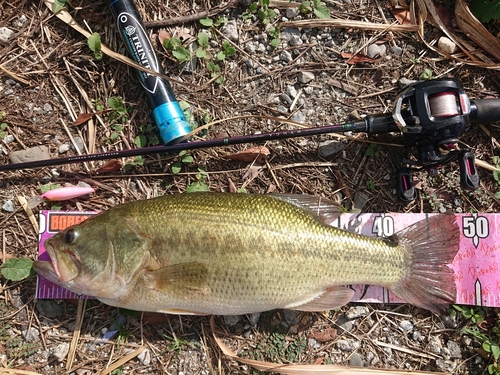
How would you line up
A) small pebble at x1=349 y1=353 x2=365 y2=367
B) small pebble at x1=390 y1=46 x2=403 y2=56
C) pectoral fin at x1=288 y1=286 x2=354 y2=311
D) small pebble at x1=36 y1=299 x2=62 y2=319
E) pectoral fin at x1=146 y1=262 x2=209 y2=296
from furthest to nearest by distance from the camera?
small pebble at x1=390 y1=46 x2=403 y2=56 → small pebble at x1=349 y1=353 x2=365 y2=367 → small pebble at x1=36 y1=299 x2=62 y2=319 → pectoral fin at x1=288 y1=286 x2=354 y2=311 → pectoral fin at x1=146 y1=262 x2=209 y2=296

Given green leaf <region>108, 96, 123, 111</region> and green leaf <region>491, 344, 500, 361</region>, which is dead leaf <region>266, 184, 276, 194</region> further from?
green leaf <region>491, 344, 500, 361</region>

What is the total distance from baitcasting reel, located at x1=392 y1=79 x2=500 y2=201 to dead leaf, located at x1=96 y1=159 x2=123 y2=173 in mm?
2303

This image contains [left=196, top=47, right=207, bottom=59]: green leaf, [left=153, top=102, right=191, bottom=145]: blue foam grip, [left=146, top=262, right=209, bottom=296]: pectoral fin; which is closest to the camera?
[left=146, top=262, right=209, bottom=296]: pectoral fin

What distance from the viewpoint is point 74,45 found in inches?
138

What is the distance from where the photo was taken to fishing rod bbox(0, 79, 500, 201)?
2938 mm

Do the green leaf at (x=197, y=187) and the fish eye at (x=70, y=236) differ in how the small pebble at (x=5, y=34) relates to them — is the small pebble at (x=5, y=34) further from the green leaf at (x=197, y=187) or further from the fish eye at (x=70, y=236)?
the green leaf at (x=197, y=187)

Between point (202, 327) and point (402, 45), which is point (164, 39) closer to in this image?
point (402, 45)

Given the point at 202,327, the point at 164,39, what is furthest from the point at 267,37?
the point at 202,327

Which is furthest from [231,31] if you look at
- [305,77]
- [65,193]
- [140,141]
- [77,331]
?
[77,331]

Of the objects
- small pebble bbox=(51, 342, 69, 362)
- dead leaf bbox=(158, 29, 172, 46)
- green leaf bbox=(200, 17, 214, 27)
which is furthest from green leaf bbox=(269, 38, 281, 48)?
small pebble bbox=(51, 342, 69, 362)

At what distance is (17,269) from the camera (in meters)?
3.23

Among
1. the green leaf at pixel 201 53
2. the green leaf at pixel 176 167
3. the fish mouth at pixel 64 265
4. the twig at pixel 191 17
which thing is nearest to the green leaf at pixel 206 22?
the twig at pixel 191 17

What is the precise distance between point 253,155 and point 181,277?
126 centimetres

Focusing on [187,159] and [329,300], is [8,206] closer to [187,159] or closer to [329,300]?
[187,159]
